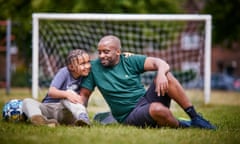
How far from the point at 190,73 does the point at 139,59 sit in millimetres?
14385

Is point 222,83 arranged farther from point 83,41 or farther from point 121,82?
point 121,82

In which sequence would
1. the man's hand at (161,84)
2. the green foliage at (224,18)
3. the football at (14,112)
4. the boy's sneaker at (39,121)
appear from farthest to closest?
the green foliage at (224,18) < the football at (14,112) < the boy's sneaker at (39,121) < the man's hand at (161,84)

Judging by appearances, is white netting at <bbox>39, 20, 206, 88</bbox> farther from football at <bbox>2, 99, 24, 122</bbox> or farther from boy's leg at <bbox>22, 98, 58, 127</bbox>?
boy's leg at <bbox>22, 98, 58, 127</bbox>

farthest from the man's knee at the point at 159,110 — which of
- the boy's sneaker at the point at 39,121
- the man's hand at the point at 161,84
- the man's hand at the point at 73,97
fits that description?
the boy's sneaker at the point at 39,121

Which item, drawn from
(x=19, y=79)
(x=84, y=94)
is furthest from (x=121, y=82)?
(x=19, y=79)

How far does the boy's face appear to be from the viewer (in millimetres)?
6191

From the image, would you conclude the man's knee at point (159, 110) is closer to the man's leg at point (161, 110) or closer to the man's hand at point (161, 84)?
the man's leg at point (161, 110)

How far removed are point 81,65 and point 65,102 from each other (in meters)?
0.47

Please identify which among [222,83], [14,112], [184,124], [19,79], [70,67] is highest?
[70,67]

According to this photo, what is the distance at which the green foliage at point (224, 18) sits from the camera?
28781 mm

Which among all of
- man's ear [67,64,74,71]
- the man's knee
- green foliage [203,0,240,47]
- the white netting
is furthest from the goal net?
green foliage [203,0,240,47]

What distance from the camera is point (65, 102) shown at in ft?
20.0

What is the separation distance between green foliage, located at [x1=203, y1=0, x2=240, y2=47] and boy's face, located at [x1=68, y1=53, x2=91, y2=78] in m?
23.3

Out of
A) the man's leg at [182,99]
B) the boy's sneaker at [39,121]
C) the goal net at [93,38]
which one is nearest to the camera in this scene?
the man's leg at [182,99]
